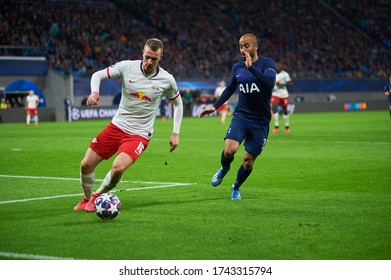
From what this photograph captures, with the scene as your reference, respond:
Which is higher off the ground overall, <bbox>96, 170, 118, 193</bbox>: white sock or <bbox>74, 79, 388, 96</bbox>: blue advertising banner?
<bbox>74, 79, 388, 96</bbox>: blue advertising banner

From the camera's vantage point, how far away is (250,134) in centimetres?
1180

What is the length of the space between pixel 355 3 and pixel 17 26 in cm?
3364

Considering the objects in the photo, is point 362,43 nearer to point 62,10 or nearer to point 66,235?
point 62,10

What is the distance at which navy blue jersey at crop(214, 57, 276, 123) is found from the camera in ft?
37.8

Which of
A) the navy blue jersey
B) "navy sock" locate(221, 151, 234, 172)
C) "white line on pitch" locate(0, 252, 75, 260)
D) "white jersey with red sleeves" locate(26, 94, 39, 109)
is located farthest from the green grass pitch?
"white jersey with red sleeves" locate(26, 94, 39, 109)

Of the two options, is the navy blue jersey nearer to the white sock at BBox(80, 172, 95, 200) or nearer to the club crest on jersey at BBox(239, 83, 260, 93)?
the club crest on jersey at BBox(239, 83, 260, 93)

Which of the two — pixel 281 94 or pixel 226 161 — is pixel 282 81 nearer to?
→ pixel 281 94

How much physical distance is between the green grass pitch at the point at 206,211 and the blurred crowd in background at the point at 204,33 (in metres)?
30.9

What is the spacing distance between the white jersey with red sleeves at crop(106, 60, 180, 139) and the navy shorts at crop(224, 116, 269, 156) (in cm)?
166

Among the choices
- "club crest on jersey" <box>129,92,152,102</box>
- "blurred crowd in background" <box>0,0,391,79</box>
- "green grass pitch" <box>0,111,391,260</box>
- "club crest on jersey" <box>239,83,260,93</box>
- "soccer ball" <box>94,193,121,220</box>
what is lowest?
"green grass pitch" <box>0,111,391,260</box>

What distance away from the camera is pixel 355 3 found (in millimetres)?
68375

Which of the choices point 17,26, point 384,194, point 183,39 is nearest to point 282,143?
point 384,194

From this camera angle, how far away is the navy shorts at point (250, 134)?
11.7 metres

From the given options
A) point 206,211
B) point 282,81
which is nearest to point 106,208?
point 206,211
